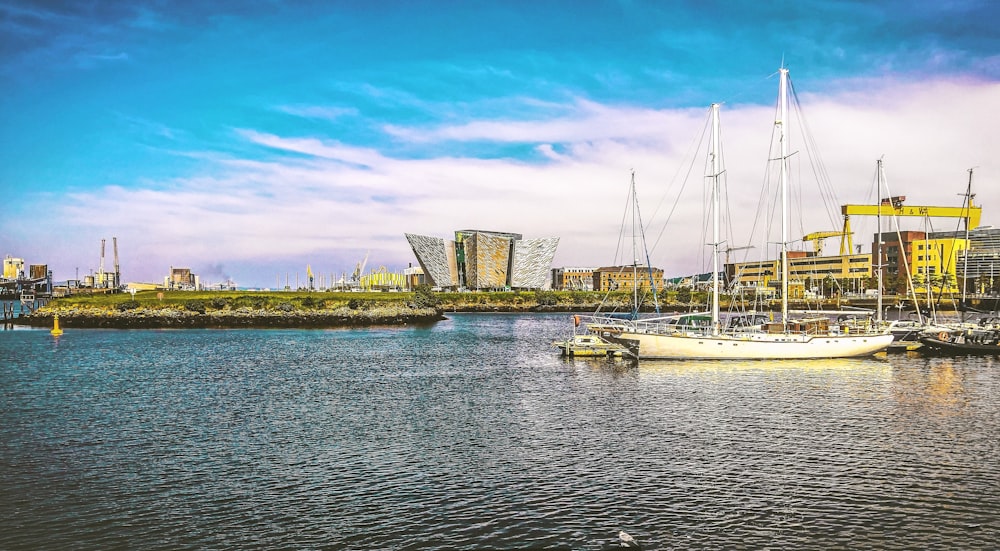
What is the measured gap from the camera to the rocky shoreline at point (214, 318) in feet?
340

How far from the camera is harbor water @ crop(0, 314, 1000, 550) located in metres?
18.5

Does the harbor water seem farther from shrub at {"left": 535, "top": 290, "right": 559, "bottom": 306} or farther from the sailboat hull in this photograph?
shrub at {"left": 535, "top": 290, "right": 559, "bottom": 306}

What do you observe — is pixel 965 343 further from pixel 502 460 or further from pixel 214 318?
pixel 214 318

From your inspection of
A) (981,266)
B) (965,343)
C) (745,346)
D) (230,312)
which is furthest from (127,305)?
(981,266)

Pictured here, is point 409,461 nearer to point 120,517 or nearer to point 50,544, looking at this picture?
point 120,517

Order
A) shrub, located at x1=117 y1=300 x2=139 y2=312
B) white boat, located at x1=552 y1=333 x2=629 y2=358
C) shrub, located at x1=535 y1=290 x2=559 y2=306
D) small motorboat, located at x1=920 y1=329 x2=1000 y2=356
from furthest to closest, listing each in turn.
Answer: shrub, located at x1=535 y1=290 x2=559 y2=306 < shrub, located at x1=117 y1=300 x2=139 y2=312 < small motorboat, located at x1=920 y1=329 x2=1000 y2=356 < white boat, located at x1=552 y1=333 x2=629 y2=358

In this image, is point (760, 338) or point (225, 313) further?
point (225, 313)

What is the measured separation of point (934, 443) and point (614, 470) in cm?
1366

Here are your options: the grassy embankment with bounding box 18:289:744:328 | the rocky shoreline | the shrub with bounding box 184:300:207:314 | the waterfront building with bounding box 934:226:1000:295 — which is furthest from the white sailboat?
the waterfront building with bounding box 934:226:1000:295

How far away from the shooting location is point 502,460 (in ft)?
82.9

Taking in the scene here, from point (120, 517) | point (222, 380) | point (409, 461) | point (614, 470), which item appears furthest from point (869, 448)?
point (222, 380)

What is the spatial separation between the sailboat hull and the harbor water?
3590 millimetres

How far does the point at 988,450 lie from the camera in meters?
26.6

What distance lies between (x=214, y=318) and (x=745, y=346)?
8574cm
